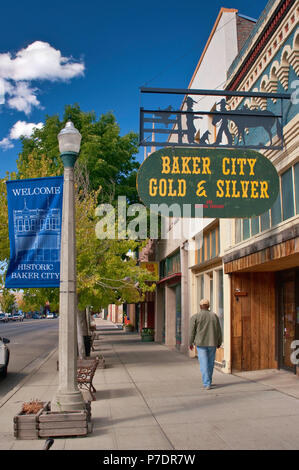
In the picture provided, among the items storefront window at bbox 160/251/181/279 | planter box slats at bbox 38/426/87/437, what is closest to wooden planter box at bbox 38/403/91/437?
planter box slats at bbox 38/426/87/437

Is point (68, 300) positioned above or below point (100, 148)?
below

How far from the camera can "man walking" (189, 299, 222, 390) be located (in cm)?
1007

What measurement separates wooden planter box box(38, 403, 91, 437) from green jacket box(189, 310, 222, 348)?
4.09 meters

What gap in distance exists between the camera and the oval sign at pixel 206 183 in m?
7.84

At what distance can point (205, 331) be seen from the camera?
1014 cm

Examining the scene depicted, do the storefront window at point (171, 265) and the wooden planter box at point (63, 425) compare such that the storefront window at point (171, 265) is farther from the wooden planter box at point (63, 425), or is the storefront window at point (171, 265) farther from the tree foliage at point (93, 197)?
the wooden planter box at point (63, 425)

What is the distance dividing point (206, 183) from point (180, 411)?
362 cm

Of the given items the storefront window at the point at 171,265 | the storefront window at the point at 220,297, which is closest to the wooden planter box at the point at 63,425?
the storefront window at the point at 220,297

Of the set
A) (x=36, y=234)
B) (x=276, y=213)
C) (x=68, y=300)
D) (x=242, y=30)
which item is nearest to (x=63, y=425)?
(x=68, y=300)

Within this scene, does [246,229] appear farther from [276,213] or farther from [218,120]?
[218,120]

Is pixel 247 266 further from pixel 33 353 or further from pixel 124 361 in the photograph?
pixel 33 353

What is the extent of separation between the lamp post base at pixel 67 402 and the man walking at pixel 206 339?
3.54 m

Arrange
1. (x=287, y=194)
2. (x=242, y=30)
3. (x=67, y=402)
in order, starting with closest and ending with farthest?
(x=67, y=402), (x=287, y=194), (x=242, y=30)
